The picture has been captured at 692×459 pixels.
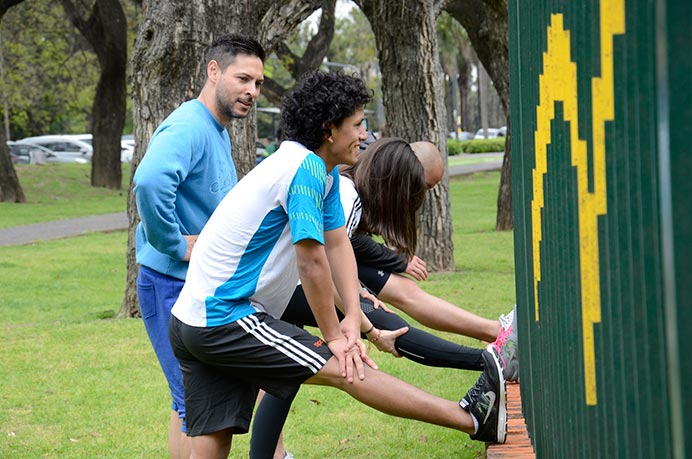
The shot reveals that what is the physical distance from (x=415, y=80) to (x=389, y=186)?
699cm

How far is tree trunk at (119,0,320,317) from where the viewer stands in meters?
9.14

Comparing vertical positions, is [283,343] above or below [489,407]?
above

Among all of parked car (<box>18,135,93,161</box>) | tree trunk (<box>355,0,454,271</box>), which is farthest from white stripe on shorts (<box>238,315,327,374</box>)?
parked car (<box>18,135,93,161</box>)

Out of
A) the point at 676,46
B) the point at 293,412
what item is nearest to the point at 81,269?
the point at 293,412

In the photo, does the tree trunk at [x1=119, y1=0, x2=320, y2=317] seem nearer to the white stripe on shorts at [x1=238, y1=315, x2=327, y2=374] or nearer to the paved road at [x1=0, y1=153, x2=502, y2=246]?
the white stripe on shorts at [x1=238, y1=315, x2=327, y2=374]

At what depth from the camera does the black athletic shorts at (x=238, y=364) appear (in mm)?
3941

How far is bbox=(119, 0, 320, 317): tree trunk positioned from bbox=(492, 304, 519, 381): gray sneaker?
446 centimetres

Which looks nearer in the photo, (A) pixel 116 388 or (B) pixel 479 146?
(A) pixel 116 388

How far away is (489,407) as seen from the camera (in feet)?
15.2

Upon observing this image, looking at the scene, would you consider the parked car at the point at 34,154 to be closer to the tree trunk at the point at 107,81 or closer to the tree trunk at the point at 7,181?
the tree trunk at the point at 107,81

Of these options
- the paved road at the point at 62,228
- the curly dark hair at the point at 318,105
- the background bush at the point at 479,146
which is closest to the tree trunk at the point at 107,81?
the paved road at the point at 62,228

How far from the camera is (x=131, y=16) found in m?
35.4

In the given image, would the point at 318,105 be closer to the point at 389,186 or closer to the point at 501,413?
the point at 501,413

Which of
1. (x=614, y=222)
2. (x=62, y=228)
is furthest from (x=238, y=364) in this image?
(x=62, y=228)
